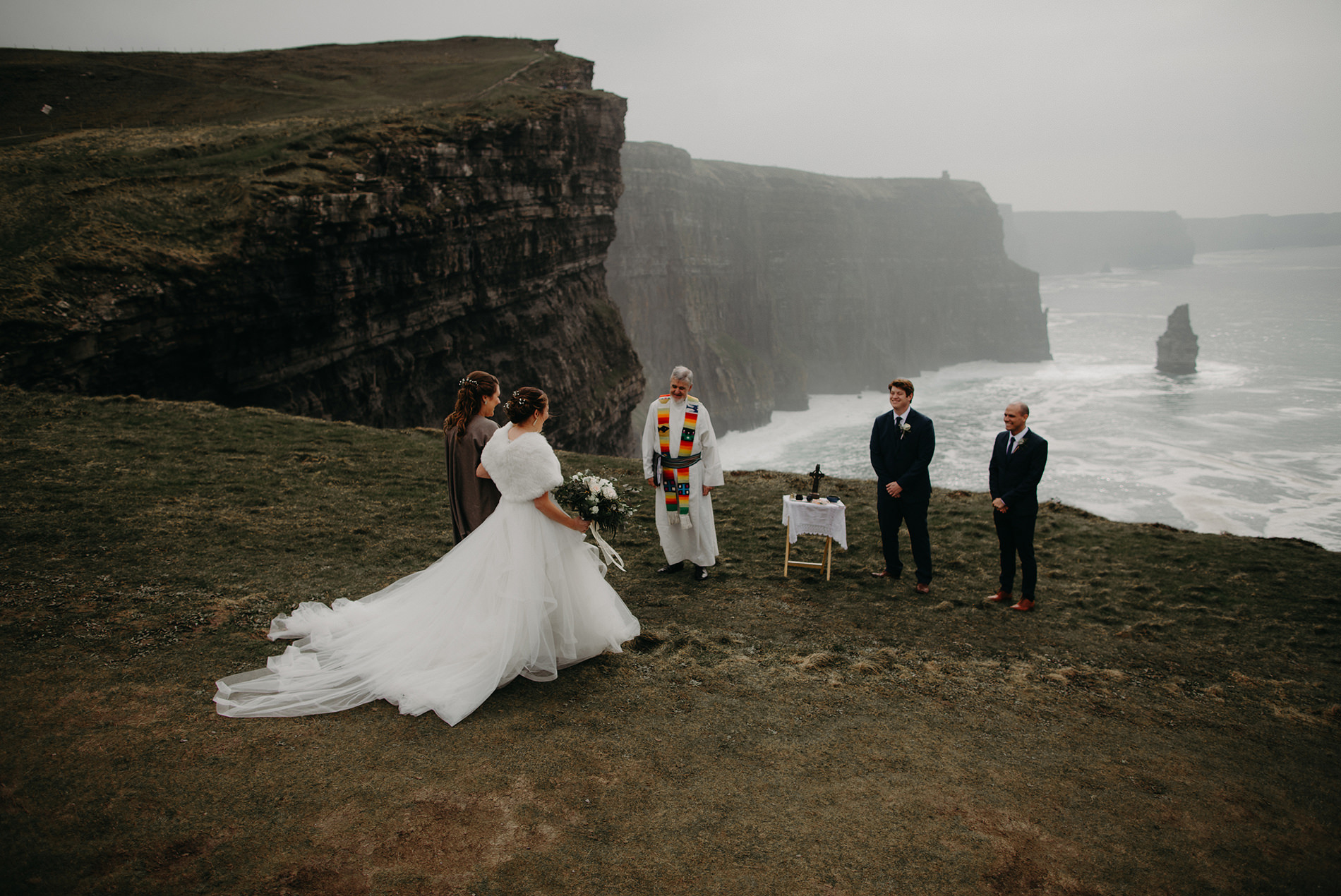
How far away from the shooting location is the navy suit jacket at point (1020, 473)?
8.08 m

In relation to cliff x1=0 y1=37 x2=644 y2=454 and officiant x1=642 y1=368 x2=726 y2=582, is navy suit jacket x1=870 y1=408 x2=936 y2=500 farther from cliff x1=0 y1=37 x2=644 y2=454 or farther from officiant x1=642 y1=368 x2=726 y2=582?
cliff x1=0 y1=37 x2=644 y2=454

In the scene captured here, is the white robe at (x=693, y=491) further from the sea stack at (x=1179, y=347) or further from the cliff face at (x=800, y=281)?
the sea stack at (x=1179, y=347)

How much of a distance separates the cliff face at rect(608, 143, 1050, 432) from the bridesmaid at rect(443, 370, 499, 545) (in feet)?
A: 268

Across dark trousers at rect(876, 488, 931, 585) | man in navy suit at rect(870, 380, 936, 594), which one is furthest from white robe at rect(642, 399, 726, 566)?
dark trousers at rect(876, 488, 931, 585)

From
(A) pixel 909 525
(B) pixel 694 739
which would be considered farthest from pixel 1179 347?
(B) pixel 694 739

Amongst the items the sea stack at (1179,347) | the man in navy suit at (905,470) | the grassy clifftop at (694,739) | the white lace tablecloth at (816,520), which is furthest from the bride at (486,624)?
the sea stack at (1179,347)

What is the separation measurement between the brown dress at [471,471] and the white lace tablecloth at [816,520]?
3998mm

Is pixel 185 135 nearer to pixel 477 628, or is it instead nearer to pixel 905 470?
Result: pixel 477 628

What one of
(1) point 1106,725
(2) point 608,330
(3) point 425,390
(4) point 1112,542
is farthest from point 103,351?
(2) point 608,330

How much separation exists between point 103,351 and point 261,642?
14.7 m

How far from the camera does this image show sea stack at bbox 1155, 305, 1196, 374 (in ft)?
308

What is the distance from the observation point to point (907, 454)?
28.3 feet

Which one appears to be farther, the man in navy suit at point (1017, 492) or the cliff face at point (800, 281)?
the cliff face at point (800, 281)

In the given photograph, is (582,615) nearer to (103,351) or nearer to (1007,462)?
(1007,462)
